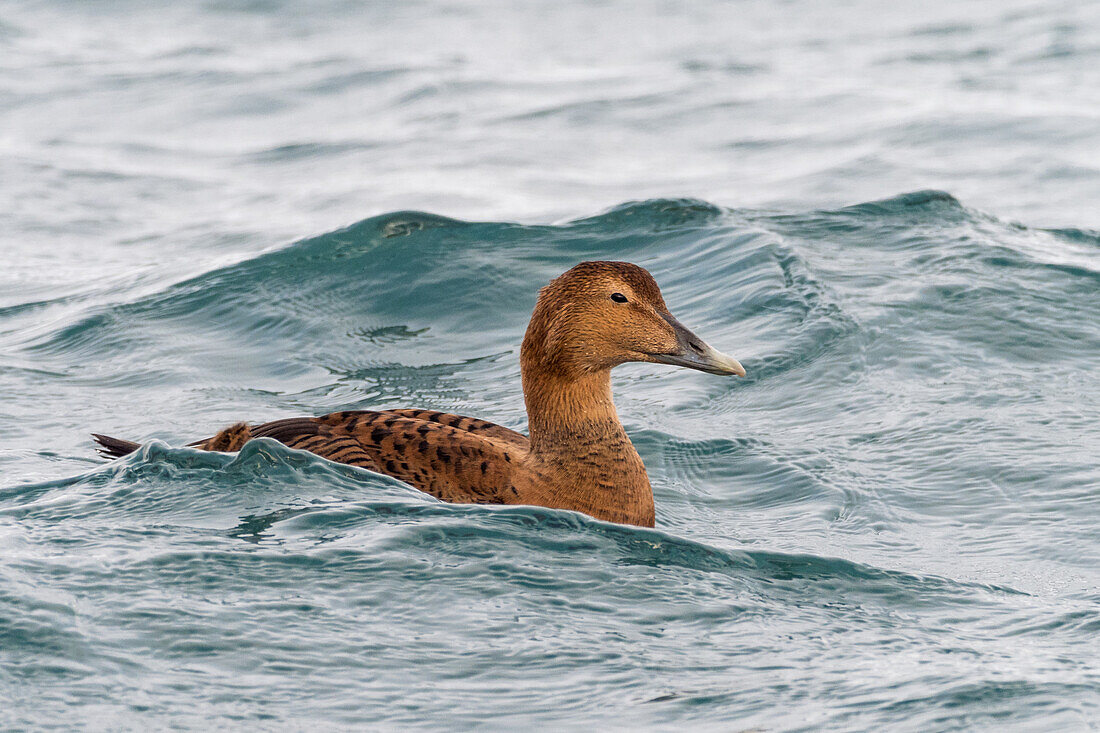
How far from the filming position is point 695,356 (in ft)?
20.0

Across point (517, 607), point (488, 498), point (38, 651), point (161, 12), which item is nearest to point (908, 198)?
point (488, 498)

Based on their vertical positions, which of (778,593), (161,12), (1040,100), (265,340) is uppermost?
(161,12)

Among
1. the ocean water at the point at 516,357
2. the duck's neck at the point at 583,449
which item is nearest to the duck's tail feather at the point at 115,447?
the ocean water at the point at 516,357

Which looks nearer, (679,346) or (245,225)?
(679,346)

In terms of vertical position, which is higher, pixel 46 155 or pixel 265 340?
pixel 46 155

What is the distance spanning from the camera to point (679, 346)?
20.0 feet

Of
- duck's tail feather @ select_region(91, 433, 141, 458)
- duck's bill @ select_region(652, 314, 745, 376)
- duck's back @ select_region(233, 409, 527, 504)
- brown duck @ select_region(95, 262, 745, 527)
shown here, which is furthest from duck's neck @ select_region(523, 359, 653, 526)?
duck's tail feather @ select_region(91, 433, 141, 458)

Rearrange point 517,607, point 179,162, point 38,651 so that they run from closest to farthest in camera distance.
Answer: point 38,651 → point 517,607 → point 179,162

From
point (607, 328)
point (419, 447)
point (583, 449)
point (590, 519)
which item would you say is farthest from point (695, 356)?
point (419, 447)

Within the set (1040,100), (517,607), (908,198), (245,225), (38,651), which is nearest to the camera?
(38,651)

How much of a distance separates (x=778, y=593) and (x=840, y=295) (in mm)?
4302

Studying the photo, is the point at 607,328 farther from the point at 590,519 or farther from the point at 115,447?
the point at 115,447

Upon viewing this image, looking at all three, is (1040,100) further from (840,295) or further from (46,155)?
(46,155)

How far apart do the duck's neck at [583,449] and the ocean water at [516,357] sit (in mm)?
210
